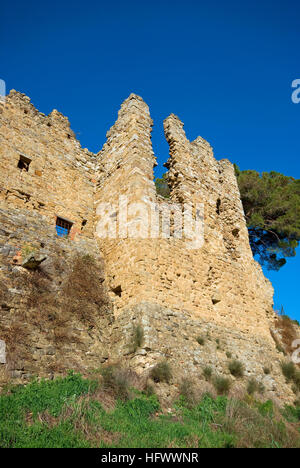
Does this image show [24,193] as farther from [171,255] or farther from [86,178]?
[171,255]

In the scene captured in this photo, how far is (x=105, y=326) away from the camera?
727cm

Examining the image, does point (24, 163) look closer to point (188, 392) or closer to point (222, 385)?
point (188, 392)

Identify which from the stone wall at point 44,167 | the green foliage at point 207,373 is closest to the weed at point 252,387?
the green foliage at point 207,373

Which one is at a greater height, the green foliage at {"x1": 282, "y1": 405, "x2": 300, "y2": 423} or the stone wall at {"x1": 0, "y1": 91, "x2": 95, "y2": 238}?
the stone wall at {"x1": 0, "y1": 91, "x2": 95, "y2": 238}

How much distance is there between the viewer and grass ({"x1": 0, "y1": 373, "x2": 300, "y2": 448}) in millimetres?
3895

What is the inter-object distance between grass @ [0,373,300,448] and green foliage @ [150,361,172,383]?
1.42ft

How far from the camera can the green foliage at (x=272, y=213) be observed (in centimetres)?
1564

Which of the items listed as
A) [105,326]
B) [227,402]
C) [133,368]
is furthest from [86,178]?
[227,402]

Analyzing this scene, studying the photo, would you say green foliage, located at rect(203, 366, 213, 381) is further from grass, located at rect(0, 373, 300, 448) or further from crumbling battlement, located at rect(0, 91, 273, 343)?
crumbling battlement, located at rect(0, 91, 273, 343)

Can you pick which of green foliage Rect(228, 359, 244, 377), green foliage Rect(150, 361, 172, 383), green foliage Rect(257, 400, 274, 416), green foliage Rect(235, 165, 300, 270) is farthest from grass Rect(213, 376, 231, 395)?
green foliage Rect(235, 165, 300, 270)

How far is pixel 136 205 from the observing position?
815 centimetres

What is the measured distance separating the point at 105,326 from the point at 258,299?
564cm

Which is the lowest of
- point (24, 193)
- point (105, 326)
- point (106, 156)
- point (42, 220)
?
point (105, 326)

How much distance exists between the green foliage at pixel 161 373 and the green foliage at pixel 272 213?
1119cm
